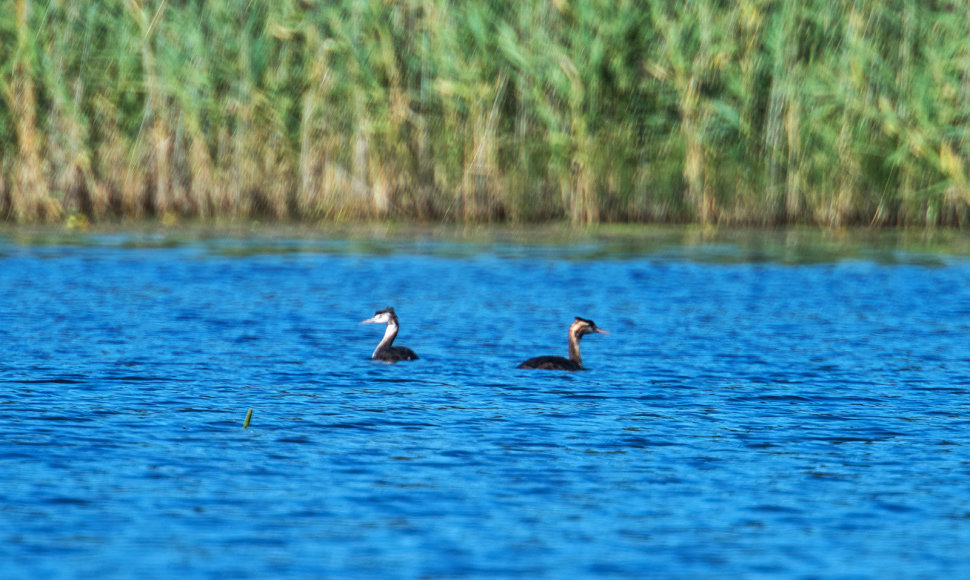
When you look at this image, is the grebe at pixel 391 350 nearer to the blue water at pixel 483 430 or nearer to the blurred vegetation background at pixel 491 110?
the blue water at pixel 483 430

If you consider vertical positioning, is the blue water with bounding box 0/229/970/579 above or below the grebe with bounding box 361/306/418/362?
below

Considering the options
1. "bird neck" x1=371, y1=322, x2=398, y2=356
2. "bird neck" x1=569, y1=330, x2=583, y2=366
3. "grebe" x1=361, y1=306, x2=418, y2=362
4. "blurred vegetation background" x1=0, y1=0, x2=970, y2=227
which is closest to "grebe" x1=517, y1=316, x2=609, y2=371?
"bird neck" x1=569, y1=330, x2=583, y2=366

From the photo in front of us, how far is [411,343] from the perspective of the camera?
13523 mm

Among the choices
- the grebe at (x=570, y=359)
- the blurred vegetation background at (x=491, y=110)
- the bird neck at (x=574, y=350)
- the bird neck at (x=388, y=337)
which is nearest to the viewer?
the grebe at (x=570, y=359)

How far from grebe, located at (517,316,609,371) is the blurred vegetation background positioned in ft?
27.0

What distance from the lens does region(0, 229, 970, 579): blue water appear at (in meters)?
6.54

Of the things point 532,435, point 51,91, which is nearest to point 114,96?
point 51,91

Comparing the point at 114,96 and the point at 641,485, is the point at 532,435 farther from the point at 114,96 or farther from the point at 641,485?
the point at 114,96

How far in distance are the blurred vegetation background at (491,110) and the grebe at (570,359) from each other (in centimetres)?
822

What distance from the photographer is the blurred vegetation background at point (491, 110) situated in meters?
19.9

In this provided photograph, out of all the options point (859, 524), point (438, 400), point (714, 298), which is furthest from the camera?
point (714, 298)

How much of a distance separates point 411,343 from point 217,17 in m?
8.53

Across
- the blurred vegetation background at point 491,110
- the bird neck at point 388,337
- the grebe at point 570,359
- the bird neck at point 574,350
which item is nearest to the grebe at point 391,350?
the bird neck at point 388,337

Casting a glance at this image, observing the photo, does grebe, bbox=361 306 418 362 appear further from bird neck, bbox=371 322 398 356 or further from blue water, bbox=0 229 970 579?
blue water, bbox=0 229 970 579
